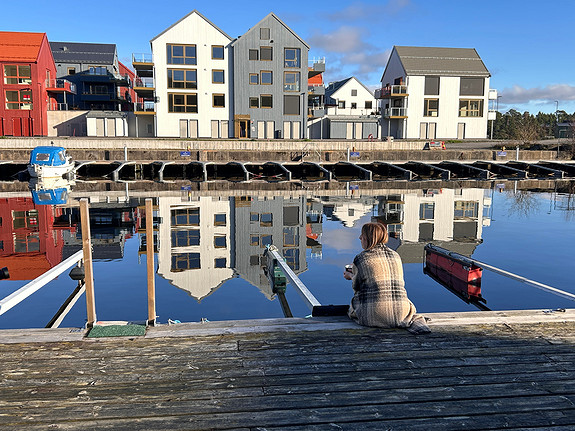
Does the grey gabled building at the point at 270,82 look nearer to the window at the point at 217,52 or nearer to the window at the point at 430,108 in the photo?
the window at the point at 217,52

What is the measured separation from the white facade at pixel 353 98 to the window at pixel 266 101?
22.9 m

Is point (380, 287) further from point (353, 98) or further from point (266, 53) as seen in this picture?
point (353, 98)

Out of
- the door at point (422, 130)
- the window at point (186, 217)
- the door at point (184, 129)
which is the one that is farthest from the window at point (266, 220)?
the door at point (422, 130)

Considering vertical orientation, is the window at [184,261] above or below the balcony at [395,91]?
below

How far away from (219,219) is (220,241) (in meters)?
4.13

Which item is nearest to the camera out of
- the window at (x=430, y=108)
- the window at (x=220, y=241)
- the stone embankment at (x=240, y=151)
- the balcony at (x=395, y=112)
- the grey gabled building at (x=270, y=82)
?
the window at (x=220, y=241)

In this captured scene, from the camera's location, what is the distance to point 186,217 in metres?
21.5

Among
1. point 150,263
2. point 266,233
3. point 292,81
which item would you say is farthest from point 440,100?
point 150,263

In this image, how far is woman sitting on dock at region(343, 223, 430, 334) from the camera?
20.2 feet

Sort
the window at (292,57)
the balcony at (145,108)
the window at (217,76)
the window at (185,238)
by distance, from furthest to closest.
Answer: the window at (292,57) < the window at (217,76) < the balcony at (145,108) < the window at (185,238)

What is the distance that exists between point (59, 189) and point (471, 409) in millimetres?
31967

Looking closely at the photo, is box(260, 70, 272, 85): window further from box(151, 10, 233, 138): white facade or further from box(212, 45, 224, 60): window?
box(212, 45, 224, 60): window

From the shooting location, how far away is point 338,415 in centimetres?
441

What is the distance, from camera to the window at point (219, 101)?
54.7 metres
